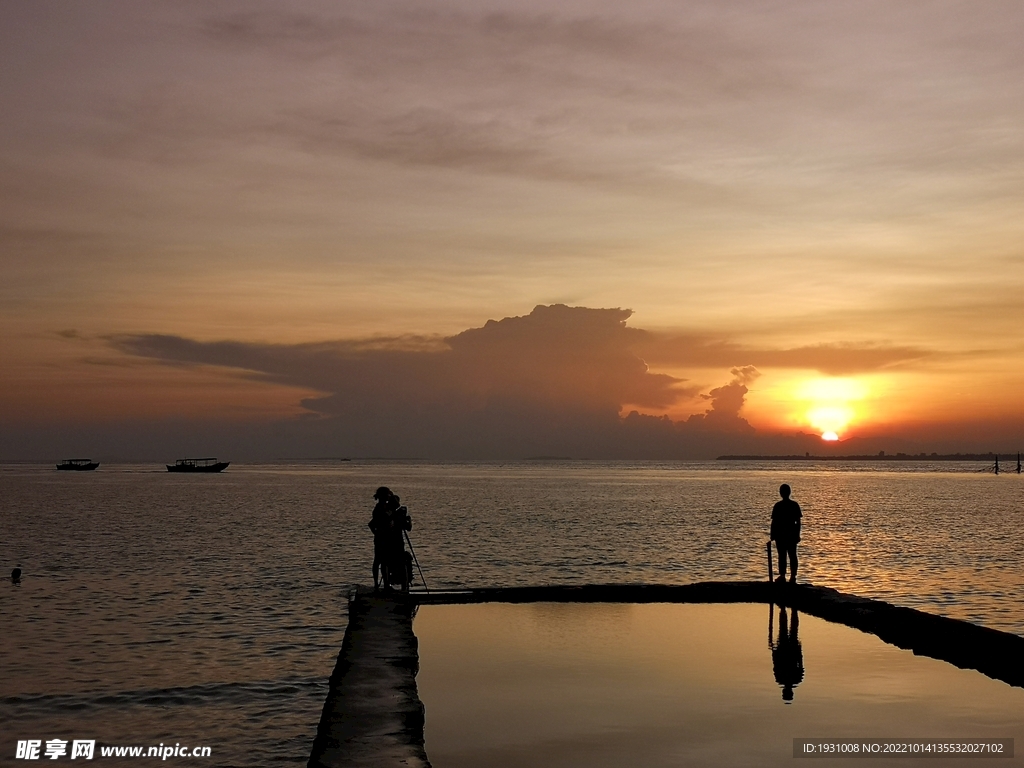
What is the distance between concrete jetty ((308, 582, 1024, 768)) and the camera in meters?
10.6

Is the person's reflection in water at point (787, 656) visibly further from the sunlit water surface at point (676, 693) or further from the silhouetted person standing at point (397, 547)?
the silhouetted person standing at point (397, 547)

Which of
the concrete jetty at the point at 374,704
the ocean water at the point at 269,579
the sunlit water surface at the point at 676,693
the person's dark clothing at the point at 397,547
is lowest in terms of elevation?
the ocean water at the point at 269,579

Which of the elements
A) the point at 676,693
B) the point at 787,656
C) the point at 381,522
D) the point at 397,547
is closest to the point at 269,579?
the point at 397,547

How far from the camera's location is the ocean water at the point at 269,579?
48.8 ft

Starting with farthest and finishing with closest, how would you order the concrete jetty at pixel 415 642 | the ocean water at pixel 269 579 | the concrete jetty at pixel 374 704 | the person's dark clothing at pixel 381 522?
1. the person's dark clothing at pixel 381 522
2. the ocean water at pixel 269 579
3. the concrete jetty at pixel 415 642
4. the concrete jetty at pixel 374 704

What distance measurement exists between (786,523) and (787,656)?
19.2ft

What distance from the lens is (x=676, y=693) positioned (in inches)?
523

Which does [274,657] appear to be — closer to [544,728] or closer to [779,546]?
[544,728]

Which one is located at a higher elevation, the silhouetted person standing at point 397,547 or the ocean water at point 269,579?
the silhouetted person standing at point 397,547

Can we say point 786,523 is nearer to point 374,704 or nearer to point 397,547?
point 397,547

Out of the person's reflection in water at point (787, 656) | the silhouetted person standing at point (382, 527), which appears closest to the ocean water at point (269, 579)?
the silhouetted person standing at point (382, 527)

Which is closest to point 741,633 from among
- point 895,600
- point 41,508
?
point 895,600

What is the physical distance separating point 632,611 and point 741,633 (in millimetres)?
3321

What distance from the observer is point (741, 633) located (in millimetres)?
17969
